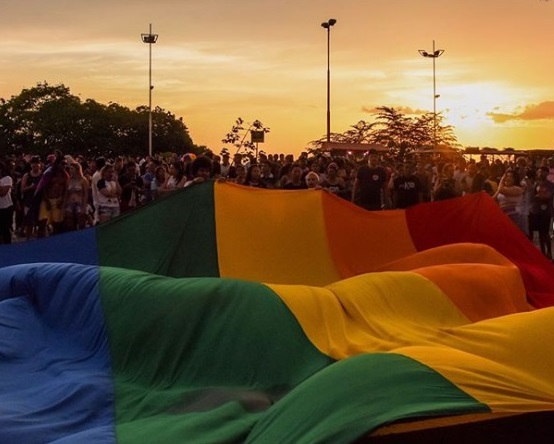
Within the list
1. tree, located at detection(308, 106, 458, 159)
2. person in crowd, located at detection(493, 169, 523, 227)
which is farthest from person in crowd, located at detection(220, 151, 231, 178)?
tree, located at detection(308, 106, 458, 159)

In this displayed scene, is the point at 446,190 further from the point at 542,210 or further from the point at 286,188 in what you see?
the point at 286,188

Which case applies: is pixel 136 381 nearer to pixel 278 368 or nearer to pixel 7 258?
pixel 278 368

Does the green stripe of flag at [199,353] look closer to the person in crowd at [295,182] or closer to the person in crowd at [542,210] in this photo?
the person in crowd at [295,182]

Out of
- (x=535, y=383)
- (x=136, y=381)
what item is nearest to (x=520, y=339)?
(x=535, y=383)

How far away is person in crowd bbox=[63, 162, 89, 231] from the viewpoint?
12.2 metres

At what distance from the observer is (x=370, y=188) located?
12.4m

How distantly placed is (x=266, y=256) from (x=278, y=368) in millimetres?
2767

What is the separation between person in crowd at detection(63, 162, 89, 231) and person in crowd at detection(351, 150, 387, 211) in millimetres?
3880

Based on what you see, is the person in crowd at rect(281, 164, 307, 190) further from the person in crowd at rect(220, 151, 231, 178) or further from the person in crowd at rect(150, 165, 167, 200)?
the person in crowd at rect(220, 151, 231, 178)

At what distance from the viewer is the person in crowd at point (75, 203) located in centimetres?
1223

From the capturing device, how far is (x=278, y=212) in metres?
8.01

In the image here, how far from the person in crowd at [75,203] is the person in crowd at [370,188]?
3.88 m

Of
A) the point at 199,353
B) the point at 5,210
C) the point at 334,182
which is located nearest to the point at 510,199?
the point at 334,182

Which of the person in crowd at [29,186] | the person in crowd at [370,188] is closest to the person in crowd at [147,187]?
the person in crowd at [29,186]
